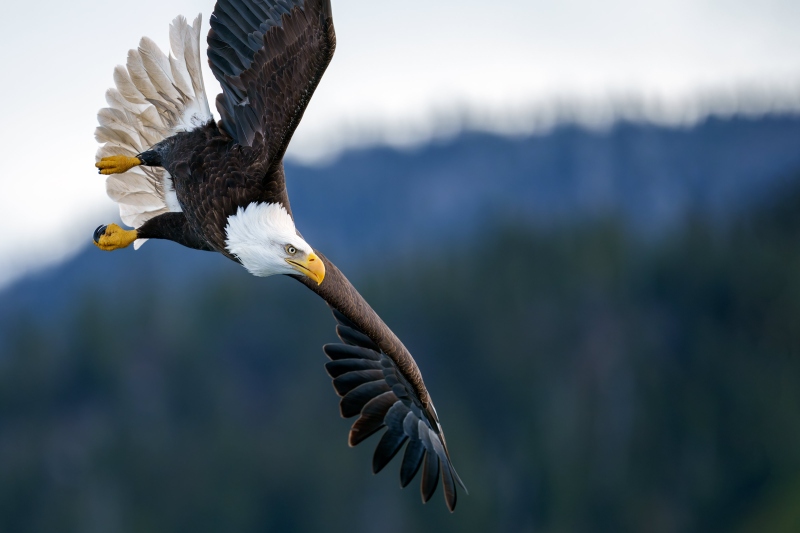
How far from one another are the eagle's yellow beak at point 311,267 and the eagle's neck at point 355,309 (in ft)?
0.67

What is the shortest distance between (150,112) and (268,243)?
1591mm

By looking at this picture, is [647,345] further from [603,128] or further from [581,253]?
[603,128]

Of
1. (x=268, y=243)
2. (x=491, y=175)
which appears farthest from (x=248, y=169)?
(x=491, y=175)

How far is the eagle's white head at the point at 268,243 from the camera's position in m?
6.34

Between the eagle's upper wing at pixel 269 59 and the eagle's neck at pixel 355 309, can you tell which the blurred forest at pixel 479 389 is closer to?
the eagle's neck at pixel 355 309

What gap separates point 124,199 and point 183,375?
2554cm

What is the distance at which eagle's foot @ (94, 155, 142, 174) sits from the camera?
727cm

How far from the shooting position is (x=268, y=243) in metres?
6.36

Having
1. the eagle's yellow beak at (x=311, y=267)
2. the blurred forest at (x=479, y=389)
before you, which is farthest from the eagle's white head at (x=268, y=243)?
the blurred forest at (x=479, y=389)

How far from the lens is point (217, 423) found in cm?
3080

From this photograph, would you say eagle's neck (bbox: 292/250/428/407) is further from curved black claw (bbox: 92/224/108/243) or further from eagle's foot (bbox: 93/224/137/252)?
curved black claw (bbox: 92/224/108/243)

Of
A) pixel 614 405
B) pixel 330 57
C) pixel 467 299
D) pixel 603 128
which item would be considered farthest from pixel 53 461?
pixel 603 128

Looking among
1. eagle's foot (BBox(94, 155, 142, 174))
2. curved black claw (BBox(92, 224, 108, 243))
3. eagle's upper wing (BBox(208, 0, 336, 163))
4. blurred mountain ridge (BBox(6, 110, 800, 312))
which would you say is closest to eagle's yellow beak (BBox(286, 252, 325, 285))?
eagle's upper wing (BBox(208, 0, 336, 163))

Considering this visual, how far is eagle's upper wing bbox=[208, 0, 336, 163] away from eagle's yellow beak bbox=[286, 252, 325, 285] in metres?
0.59
